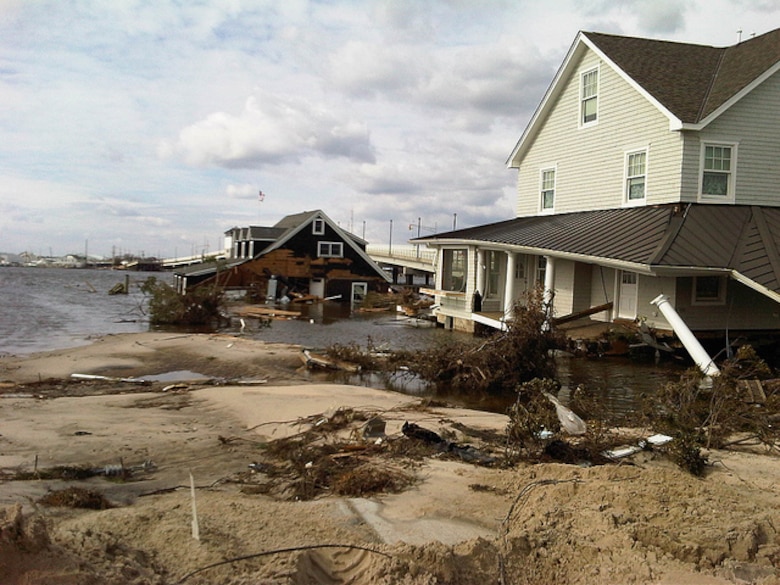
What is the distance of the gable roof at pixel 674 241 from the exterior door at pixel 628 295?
70.9 inches

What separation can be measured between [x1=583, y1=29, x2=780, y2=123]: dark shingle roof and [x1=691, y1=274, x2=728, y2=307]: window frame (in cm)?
462

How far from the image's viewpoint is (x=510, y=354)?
15.1 metres

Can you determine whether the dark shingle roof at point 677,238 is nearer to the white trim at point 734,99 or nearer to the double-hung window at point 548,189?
the white trim at point 734,99

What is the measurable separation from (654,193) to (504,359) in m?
9.10

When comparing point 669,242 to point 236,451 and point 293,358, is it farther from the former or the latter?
point 236,451

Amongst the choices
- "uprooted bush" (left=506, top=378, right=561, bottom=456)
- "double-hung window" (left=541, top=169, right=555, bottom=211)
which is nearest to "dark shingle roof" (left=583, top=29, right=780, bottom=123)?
"double-hung window" (left=541, top=169, right=555, bottom=211)

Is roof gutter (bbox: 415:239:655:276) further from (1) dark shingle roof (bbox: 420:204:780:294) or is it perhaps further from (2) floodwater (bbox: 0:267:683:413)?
(2) floodwater (bbox: 0:267:683:413)

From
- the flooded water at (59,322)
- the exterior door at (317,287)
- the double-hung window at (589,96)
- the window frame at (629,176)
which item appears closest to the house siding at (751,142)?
the window frame at (629,176)

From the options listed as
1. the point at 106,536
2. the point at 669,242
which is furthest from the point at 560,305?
the point at 106,536

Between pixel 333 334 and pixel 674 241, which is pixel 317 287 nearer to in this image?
pixel 333 334

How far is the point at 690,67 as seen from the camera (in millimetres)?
23203

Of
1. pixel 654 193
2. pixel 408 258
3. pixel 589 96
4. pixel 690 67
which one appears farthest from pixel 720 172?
pixel 408 258

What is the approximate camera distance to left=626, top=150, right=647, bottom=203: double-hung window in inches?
837

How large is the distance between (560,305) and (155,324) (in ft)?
58.8
